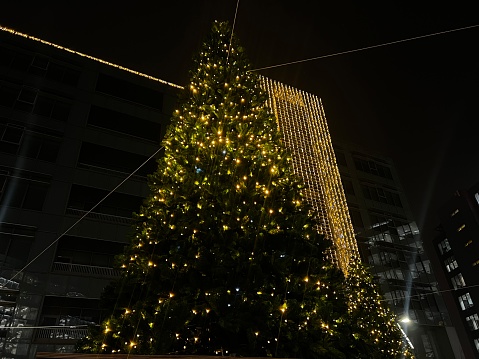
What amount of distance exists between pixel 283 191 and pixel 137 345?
137 inches

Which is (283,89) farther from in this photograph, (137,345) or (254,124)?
(137,345)

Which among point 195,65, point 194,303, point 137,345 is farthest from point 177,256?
point 195,65

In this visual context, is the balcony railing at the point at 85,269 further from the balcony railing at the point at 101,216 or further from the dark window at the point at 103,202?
the dark window at the point at 103,202

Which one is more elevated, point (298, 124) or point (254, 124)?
point (298, 124)

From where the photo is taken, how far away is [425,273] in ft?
91.5

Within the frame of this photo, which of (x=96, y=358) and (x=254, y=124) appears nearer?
(x=96, y=358)

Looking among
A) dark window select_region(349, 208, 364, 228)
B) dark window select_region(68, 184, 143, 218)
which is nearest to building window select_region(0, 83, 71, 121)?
dark window select_region(68, 184, 143, 218)

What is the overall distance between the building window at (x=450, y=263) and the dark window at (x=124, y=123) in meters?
67.4

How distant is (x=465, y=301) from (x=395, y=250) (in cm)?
4457

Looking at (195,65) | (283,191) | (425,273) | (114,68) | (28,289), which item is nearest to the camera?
(283,191)

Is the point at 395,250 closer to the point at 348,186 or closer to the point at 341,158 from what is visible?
the point at 348,186

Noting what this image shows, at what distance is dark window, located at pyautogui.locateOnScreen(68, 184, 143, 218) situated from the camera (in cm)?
1677

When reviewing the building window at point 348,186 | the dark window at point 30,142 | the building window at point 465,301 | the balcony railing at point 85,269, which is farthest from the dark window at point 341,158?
the building window at point 465,301

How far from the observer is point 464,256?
195 feet
